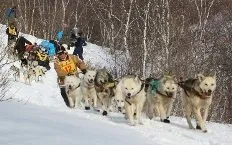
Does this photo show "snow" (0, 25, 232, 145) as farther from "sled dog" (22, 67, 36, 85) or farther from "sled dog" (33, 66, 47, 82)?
"sled dog" (33, 66, 47, 82)

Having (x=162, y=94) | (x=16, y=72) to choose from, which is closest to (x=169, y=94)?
(x=162, y=94)

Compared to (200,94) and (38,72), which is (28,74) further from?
(200,94)

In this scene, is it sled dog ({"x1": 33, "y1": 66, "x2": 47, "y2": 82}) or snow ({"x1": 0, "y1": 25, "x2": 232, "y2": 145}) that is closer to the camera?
snow ({"x1": 0, "y1": 25, "x2": 232, "y2": 145})

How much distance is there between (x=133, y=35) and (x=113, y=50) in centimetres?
99

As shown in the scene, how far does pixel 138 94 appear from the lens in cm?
740

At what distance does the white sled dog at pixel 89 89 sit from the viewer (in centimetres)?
949

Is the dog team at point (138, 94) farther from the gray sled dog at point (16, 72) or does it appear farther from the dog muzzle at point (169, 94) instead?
the gray sled dog at point (16, 72)

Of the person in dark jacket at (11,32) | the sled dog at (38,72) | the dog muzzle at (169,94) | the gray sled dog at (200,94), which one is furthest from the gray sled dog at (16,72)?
the gray sled dog at (200,94)

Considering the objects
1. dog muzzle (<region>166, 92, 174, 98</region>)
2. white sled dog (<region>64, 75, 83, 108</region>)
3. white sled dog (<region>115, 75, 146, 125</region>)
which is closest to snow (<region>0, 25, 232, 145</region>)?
white sled dog (<region>115, 75, 146, 125</region>)

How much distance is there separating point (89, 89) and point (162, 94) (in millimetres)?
1814

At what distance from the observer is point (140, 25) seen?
68.2 ft

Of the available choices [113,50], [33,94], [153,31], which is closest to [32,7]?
[113,50]

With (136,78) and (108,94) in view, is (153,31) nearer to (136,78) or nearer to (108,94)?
(108,94)

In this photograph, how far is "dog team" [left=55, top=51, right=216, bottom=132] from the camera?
7410 millimetres
